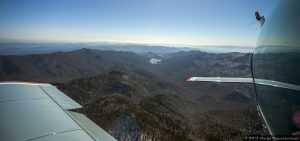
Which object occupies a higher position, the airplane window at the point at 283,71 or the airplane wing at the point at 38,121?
the airplane window at the point at 283,71

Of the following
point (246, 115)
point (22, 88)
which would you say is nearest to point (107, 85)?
point (246, 115)

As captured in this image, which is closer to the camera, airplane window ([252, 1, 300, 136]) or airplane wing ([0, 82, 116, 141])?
airplane window ([252, 1, 300, 136])

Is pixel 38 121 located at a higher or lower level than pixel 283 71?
lower

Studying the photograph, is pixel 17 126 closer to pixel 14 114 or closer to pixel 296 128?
pixel 14 114

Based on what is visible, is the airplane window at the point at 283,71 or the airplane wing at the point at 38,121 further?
the airplane wing at the point at 38,121

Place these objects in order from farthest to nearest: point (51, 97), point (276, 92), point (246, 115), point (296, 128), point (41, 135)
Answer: point (246, 115) < point (51, 97) < point (41, 135) < point (276, 92) < point (296, 128)

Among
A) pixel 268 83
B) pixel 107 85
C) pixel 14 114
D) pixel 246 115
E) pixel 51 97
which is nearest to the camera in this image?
pixel 268 83

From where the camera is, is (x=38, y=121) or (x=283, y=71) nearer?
(x=283, y=71)

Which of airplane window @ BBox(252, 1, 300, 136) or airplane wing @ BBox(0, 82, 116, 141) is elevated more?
airplane window @ BBox(252, 1, 300, 136)
